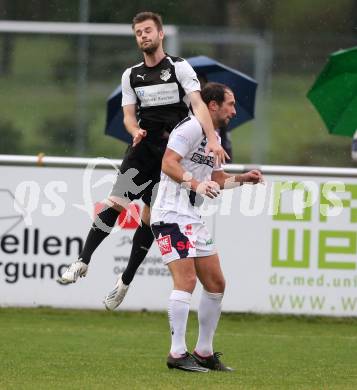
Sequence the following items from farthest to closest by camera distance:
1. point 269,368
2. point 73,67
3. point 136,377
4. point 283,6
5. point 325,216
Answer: point 283,6, point 73,67, point 325,216, point 269,368, point 136,377

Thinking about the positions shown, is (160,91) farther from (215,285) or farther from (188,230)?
(215,285)

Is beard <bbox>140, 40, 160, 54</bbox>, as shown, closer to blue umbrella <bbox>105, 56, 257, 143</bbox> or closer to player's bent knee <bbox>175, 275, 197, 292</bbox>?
player's bent knee <bbox>175, 275, 197, 292</bbox>

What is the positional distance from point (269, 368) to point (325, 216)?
3826 mm

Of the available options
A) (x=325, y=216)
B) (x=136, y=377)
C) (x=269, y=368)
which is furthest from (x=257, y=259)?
(x=136, y=377)

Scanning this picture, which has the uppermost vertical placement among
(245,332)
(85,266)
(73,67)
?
(73,67)

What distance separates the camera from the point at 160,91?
9.03m

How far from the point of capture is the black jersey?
8961 millimetres

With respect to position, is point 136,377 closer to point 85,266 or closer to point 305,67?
point 85,266

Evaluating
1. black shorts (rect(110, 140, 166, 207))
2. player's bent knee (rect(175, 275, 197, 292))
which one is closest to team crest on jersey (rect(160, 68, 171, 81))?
black shorts (rect(110, 140, 166, 207))

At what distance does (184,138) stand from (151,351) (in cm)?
235

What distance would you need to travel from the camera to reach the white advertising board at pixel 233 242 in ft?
41.9

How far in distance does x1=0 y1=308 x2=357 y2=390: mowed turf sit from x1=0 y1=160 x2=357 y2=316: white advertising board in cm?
23

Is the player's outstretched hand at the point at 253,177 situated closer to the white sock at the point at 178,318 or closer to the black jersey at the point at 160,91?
the black jersey at the point at 160,91

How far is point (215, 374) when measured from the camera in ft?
28.5
